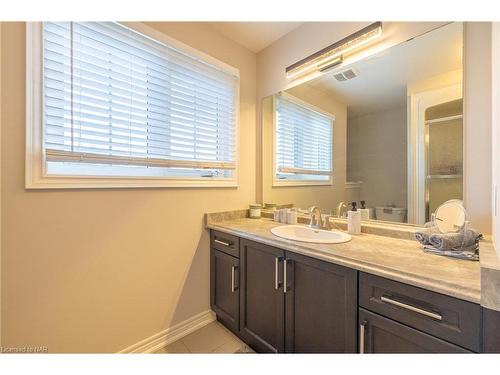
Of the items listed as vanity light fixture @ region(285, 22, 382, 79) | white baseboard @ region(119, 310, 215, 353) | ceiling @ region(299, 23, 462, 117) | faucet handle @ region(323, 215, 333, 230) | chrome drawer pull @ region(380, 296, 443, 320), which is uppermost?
vanity light fixture @ region(285, 22, 382, 79)

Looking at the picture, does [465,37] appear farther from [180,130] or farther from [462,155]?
[180,130]

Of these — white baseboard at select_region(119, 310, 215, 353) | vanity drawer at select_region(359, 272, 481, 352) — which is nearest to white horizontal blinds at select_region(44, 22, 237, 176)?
white baseboard at select_region(119, 310, 215, 353)

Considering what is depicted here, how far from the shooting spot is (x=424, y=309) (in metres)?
0.75

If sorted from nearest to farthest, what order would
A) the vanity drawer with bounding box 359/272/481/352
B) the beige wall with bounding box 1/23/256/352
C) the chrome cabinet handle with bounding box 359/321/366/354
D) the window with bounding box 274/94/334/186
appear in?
the vanity drawer with bounding box 359/272/481/352 → the chrome cabinet handle with bounding box 359/321/366/354 → the beige wall with bounding box 1/23/256/352 → the window with bounding box 274/94/334/186

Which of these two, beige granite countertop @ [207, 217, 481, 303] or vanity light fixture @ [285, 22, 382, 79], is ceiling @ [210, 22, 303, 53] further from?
beige granite countertop @ [207, 217, 481, 303]

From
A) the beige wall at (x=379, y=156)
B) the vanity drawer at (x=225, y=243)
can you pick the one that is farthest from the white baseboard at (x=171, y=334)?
the beige wall at (x=379, y=156)

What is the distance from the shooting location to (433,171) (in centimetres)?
120

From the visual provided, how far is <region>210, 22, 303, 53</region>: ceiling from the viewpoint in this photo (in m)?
1.76

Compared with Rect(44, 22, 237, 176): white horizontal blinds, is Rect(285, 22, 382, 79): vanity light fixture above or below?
above

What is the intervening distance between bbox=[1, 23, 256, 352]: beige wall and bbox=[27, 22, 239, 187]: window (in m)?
0.07

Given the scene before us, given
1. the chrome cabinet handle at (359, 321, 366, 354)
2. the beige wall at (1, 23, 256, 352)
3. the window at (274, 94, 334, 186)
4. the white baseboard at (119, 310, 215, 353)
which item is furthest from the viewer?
the window at (274, 94, 334, 186)

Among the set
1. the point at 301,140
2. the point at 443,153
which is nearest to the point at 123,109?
the point at 301,140
